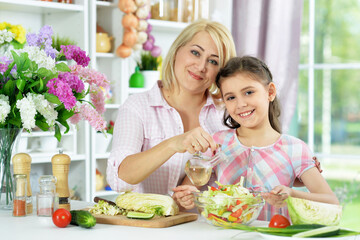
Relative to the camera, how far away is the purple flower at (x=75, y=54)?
6.49 feet

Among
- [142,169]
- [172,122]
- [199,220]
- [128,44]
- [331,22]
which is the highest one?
[331,22]

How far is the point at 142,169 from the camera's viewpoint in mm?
2053

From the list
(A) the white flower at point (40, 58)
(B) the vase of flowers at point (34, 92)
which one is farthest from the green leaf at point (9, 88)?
(A) the white flower at point (40, 58)

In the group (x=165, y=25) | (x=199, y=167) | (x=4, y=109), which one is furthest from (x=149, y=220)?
(x=165, y=25)

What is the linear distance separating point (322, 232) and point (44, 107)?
0.95m

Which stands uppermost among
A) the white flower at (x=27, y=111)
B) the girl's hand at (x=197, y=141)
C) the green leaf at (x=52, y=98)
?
the green leaf at (x=52, y=98)

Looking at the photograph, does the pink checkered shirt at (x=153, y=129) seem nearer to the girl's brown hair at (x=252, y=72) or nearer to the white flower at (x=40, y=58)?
the girl's brown hair at (x=252, y=72)

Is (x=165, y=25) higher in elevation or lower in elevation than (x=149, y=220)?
higher

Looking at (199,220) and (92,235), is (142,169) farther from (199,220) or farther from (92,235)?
(92,235)

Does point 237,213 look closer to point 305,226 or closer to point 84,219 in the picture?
point 305,226

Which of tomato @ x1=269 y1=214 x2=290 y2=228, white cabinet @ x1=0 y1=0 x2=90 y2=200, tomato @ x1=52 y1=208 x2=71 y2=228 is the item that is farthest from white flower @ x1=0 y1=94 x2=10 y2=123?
white cabinet @ x1=0 y1=0 x2=90 y2=200

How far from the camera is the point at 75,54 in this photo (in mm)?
1995

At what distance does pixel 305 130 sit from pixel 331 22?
1832 mm

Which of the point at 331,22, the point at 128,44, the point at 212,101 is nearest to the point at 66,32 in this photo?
the point at 128,44
